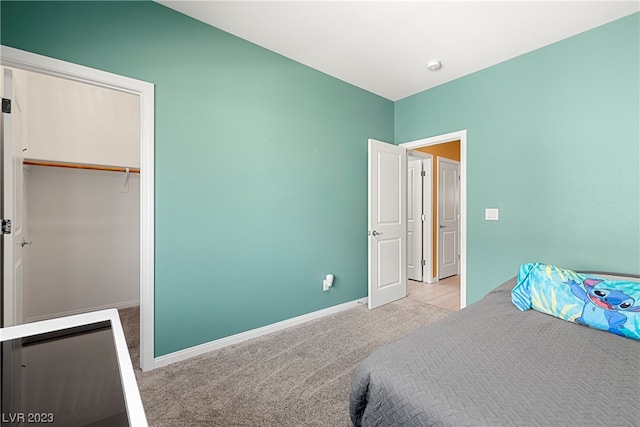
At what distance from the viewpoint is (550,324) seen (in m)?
1.42

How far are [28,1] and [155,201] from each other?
1287 millimetres

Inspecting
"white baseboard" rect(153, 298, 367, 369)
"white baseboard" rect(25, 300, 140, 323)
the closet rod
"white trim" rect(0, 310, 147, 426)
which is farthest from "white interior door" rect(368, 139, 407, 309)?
"white baseboard" rect(25, 300, 140, 323)

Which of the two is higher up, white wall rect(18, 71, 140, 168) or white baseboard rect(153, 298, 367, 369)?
white wall rect(18, 71, 140, 168)

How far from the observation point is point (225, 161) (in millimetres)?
2242

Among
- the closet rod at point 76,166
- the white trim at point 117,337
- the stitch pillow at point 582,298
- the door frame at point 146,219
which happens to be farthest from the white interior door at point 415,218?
the white trim at point 117,337

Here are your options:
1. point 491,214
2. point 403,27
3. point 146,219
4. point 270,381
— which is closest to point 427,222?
point 491,214

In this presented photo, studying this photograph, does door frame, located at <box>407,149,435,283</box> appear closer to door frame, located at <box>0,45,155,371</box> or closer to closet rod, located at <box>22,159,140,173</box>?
door frame, located at <box>0,45,155,371</box>

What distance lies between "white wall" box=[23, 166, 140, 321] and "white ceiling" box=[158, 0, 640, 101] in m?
2.13

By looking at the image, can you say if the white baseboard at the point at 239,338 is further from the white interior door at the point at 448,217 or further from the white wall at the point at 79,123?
the white interior door at the point at 448,217

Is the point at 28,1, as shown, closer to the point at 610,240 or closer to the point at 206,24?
the point at 206,24

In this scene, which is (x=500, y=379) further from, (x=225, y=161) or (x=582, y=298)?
(x=225, y=161)

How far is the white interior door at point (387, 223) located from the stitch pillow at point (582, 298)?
5.14 ft

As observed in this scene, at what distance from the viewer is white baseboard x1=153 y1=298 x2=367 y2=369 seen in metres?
2.00

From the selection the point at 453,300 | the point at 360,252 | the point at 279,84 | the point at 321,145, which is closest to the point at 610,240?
the point at 453,300
